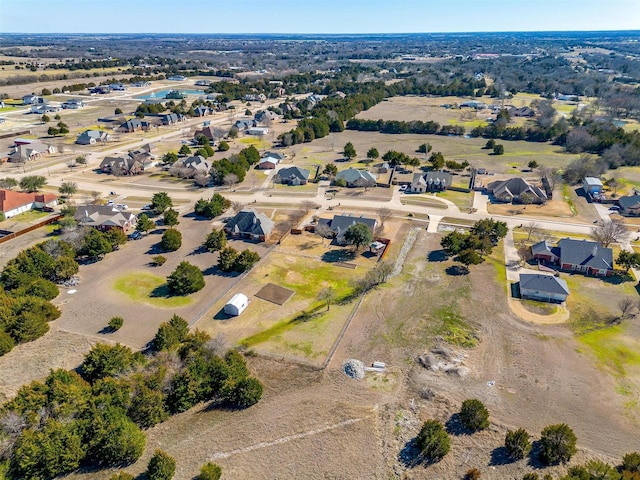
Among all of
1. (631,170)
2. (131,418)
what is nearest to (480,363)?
(131,418)

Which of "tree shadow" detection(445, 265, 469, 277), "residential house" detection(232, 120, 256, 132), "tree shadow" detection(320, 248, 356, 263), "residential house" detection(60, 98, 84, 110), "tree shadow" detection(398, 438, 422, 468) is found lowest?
"tree shadow" detection(398, 438, 422, 468)

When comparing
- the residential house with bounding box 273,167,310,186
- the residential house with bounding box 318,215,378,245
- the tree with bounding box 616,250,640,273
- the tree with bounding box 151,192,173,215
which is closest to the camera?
the tree with bounding box 616,250,640,273

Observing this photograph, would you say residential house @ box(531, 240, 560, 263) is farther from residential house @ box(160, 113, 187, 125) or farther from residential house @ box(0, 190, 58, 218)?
residential house @ box(160, 113, 187, 125)

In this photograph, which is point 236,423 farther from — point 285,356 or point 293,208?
point 293,208

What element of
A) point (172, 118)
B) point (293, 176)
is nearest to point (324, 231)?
point (293, 176)

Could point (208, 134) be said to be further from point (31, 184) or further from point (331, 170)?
point (31, 184)

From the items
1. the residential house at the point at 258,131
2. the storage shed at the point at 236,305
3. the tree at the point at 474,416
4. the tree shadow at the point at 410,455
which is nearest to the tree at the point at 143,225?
the storage shed at the point at 236,305

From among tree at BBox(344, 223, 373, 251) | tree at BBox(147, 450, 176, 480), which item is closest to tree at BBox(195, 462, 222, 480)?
tree at BBox(147, 450, 176, 480)
